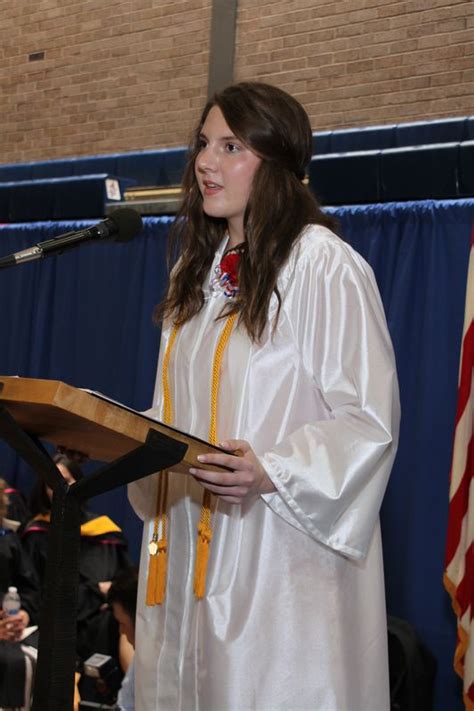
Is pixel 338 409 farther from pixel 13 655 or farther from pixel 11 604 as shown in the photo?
pixel 11 604

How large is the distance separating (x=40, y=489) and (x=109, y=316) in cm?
170

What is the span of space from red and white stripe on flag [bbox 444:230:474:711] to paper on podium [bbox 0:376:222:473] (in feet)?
9.14

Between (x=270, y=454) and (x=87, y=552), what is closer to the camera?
(x=270, y=454)

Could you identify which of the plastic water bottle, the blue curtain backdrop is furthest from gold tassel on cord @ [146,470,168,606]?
the blue curtain backdrop

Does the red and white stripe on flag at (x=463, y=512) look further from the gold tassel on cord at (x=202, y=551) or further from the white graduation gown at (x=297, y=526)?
the gold tassel on cord at (x=202, y=551)

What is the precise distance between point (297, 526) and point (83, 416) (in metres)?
0.63

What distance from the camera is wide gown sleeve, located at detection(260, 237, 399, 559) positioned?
6.90 ft

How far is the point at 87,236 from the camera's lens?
2.21 meters

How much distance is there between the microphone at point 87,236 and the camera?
2.10 m

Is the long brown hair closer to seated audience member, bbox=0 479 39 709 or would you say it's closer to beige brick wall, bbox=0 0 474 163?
seated audience member, bbox=0 479 39 709

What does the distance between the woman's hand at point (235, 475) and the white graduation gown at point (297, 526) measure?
54 millimetres

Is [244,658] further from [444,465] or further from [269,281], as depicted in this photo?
[444,465]

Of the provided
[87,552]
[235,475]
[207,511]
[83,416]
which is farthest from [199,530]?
[87,552]

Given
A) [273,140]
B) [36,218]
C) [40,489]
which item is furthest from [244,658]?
[36,218]
